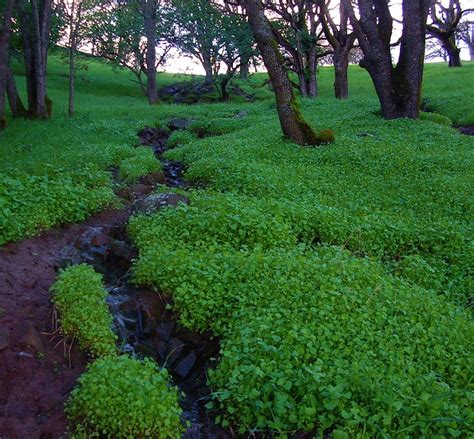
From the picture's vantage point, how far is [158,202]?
990cm

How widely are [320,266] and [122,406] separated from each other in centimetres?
341

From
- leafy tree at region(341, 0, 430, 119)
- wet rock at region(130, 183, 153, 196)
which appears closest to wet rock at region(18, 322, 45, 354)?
wet rock at region(130, 183, 153, 196)

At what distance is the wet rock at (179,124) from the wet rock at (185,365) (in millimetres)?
16934

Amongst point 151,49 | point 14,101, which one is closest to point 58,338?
point 14,101

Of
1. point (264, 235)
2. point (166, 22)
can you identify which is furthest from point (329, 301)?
point (166, 22)

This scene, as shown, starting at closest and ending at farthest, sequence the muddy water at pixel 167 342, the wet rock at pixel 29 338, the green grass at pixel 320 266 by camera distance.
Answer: the green grass at pixel 320 266, the muddy water at pixel 167 342, the wet rock at pixel 29 338

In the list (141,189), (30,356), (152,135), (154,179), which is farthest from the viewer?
(152,135)

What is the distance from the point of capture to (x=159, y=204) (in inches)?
387

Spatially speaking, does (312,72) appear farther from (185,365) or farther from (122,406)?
(122,406)

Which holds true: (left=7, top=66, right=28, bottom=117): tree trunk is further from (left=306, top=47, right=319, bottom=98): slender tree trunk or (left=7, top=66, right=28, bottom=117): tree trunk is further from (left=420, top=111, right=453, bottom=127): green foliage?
(left=420, top=111, right=453, bottom=127): green foliage

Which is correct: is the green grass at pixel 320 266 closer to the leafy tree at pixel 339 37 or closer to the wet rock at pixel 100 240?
the wet rock at pixel 100 240

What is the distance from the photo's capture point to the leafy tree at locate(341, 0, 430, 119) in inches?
684

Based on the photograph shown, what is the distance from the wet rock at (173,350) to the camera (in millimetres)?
6297

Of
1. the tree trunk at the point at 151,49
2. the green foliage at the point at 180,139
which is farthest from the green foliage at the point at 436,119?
the tree trunk at the point at 151,49
